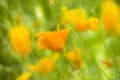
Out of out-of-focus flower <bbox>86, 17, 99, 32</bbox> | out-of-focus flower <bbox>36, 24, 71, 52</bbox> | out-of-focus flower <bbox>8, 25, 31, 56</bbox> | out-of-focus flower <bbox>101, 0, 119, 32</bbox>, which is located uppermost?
out-of-focus flower <bbox>86, 17, 99, 32</bbox>

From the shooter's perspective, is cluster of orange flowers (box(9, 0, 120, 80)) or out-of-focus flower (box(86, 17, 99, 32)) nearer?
cluster of orange flowers (box(9, 0, 120, 80))

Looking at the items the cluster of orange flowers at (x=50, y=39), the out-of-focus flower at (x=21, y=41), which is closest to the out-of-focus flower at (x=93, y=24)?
the cluster of orange flowers at (x=50, y=39)

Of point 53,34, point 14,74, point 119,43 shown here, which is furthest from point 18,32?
point 14,74

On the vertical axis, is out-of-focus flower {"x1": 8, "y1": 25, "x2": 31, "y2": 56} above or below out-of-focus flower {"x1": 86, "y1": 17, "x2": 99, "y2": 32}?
below

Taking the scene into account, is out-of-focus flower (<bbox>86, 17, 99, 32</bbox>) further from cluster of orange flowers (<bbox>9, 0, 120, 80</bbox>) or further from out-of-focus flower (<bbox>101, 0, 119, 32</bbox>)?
out-of-focus flower (<bbox>101, 0, 119, 32</bbox>)

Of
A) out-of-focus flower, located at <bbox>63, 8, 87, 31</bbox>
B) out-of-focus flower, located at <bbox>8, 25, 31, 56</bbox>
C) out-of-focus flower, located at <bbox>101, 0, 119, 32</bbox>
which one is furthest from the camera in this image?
out-of-focus flower, located at <bbox>63, 8, 87, 31</bbox>

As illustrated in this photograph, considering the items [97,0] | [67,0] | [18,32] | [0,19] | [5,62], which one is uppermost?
[0,19]

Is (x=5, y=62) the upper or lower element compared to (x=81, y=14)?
upper

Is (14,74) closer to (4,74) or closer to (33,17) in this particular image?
(4,74)

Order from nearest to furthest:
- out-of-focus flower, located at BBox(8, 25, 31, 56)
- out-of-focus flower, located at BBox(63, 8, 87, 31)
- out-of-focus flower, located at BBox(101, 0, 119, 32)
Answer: out-of-focus flower, located at BBox(101, 0, 119, 32)
out-of-focus flower, located at BBox(8, 25, 31, 56)
out-of-focus flower, located at BBox(63, 8, 87, 31)

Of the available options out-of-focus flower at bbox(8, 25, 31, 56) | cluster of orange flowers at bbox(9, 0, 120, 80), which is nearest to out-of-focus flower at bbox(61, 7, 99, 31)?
cluster of orange flowers at bbox(9, 0, 120, 80)

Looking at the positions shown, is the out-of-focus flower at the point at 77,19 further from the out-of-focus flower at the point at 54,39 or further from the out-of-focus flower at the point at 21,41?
the out-of-focus flower at the point at 21,41
